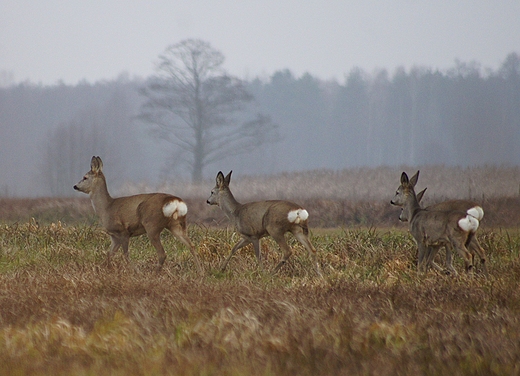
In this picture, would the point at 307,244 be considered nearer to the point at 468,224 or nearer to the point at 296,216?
the point at 296,216

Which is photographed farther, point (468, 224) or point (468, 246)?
point (468, 246)

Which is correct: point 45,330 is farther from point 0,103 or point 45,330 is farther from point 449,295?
point 0,103

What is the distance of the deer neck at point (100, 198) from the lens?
1115cm

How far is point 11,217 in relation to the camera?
24625 mm

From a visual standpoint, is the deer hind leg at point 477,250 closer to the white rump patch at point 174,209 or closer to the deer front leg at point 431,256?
the deer front leg at point 431,256

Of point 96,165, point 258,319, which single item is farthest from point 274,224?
point 258,319

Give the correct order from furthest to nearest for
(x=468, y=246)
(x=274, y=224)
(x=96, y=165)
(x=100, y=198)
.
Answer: (x=96, y=165), (x=100, y=198), (x=274, y=224), (x=468, y=246)

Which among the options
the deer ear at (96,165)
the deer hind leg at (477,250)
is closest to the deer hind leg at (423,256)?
the deer hind leg at (477,250)

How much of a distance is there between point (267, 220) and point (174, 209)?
3.78 ft

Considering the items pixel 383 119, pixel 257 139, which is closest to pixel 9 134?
pixel 383 119

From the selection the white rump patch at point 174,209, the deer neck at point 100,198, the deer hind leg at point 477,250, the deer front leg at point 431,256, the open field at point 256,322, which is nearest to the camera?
the open field at point 256,322

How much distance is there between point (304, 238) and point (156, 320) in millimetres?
4396

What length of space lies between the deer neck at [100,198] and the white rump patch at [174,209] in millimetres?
962

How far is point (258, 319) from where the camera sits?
Result: 6.12 meters
